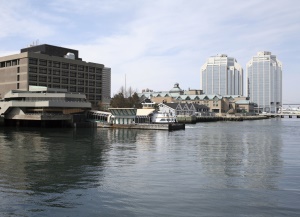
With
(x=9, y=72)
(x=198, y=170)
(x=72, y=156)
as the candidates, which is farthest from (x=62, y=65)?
(x=198, y=170)

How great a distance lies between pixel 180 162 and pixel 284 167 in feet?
36.7

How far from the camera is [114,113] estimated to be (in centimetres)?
11669

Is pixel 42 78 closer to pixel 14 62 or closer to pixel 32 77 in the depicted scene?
pixel 32 77

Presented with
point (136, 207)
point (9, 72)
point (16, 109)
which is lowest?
point (136, 207)

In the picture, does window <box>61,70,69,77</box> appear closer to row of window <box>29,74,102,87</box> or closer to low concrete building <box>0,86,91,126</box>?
row of window <box>29,74,102,87</box>

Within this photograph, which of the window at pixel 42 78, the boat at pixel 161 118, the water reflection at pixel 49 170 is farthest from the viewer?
the window at pixel 42 78

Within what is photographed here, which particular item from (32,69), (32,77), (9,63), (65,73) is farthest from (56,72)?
(9,63)

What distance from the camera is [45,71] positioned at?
17525 centimetres

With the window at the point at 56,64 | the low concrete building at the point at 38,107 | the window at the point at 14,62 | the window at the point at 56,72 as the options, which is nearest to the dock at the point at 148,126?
the low concrete building at the point at 38,107

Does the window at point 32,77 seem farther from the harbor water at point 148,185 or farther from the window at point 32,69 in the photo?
the harbor water at point 148,185

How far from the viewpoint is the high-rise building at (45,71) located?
167 metres

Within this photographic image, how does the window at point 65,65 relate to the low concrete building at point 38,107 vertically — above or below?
above

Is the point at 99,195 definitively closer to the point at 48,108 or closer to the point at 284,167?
the point at 284,167

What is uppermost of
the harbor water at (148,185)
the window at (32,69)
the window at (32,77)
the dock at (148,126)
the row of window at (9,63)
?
the row of window at (9,63)
